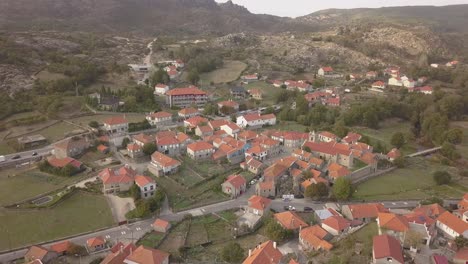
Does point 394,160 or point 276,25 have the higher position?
point 276,25

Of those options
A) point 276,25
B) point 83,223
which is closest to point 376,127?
point 83,223

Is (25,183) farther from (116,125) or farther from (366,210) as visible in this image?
(366,210)

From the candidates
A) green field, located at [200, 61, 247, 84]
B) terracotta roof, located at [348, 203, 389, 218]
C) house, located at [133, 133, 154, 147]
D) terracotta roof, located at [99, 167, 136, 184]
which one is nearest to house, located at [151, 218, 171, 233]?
terracotta roof, located at [99, 167, 136, 184]

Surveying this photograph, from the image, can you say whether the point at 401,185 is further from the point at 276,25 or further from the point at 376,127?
the point at 276,25

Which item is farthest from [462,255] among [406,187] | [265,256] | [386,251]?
[406,187]

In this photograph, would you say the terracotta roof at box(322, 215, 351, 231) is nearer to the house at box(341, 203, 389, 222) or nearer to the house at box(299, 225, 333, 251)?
the house at box(299, 225, 333, 251)
